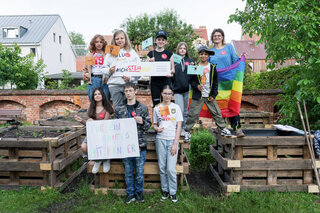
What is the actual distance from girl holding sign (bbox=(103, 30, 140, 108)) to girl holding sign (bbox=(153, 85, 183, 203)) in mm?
931

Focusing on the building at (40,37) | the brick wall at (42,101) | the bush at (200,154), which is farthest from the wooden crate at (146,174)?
the building at (40,37)

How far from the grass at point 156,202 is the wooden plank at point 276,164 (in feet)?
1.31

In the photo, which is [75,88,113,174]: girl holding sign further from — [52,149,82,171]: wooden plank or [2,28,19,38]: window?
[2,28,19,38]: window

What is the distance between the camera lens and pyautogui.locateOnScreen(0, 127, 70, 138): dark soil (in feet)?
14.0

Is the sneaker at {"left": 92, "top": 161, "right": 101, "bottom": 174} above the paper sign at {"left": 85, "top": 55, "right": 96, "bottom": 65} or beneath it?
beneath

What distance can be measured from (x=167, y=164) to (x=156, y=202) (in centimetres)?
59

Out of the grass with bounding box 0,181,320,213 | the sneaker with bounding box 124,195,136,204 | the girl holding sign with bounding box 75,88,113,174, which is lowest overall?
the grass with bounding box 0,181,320,213

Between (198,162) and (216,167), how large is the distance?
0.56 meters

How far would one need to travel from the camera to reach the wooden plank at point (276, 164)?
379 centimetres

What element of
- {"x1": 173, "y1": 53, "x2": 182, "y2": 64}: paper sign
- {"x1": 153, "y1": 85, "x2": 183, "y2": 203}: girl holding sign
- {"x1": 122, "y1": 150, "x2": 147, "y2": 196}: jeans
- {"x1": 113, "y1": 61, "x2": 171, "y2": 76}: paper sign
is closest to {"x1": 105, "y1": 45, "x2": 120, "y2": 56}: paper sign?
{"x1": 113, "y1": 61, "x2": 171, "y2": 76}: paper sign

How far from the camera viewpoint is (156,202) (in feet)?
11.4

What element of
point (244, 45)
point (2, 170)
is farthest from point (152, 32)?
point (244, 45)

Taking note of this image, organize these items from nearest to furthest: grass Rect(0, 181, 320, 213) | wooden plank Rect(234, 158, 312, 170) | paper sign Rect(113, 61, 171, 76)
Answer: grass Rect(0, 181, 320, 213) < wooden plank Rect(234, 158, 312, 170) < paper sign Rect(113, 61, 171, 76)

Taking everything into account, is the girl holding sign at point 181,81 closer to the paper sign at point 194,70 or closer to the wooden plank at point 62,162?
the paper sign at point 194,70
